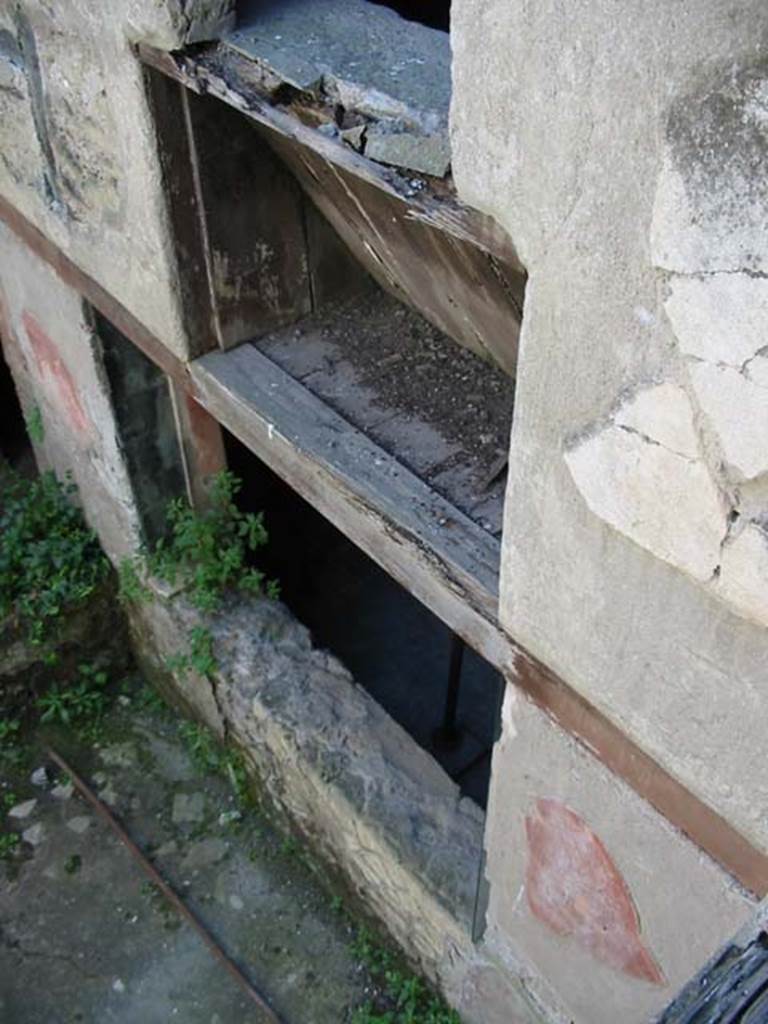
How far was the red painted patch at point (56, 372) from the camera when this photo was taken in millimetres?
4988

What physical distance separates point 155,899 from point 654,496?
382 cm

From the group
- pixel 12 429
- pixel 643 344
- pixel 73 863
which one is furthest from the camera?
pixel 12 429

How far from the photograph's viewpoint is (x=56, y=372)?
5074 mm

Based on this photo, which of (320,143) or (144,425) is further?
(144,425)

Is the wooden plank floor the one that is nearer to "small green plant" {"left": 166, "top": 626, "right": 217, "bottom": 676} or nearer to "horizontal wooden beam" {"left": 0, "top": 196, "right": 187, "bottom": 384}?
"horizontal wooden beam" {"left": 0, "top": 196, "right": 187, "bottom": 384}

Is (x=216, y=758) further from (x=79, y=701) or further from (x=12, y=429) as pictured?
(x=12, y=429)

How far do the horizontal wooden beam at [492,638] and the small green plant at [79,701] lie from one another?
241 centimetres

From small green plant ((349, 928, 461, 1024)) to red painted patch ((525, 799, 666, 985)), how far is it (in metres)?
1.27

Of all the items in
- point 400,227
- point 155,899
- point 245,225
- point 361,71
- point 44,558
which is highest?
point 361,71

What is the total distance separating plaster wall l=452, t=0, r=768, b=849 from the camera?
1.76 metres

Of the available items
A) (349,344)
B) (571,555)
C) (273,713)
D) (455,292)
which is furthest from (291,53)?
(273,713)

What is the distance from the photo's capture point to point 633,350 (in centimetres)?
208

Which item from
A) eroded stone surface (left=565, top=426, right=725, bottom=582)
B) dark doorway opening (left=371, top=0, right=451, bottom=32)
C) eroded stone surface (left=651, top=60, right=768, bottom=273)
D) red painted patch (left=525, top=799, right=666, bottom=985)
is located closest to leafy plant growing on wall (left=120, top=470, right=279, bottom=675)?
red painted patch (left=525, top=799, right=666, bottom=985)

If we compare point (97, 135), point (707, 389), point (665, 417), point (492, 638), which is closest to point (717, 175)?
point (707, 389)
